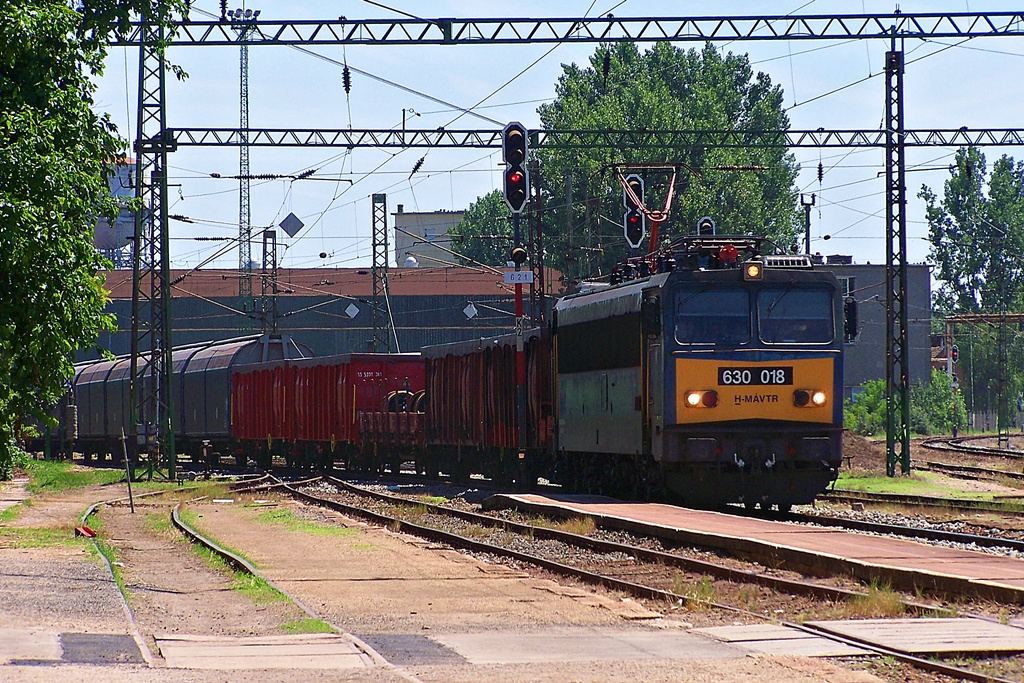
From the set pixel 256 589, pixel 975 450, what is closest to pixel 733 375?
pixel 256 589

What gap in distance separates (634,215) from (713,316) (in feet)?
38.4

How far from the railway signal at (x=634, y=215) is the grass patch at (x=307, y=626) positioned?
63.1 ft

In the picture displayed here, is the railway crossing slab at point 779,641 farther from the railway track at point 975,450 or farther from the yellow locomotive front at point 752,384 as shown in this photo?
the railway track at point 975,450

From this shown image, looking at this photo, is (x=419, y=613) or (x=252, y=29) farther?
(x=252, y=29)

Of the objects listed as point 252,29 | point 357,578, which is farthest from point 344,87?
point 357,578

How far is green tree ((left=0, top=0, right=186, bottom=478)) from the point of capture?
13.9 meters

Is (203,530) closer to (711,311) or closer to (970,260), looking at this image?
(711,311)

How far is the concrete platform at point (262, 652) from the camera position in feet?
27.9

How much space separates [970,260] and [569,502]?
262 feet

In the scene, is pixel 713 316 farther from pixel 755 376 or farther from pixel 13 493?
pixel 13 493

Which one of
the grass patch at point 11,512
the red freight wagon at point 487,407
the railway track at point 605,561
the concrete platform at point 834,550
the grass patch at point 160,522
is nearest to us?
the railway track at point 605,561

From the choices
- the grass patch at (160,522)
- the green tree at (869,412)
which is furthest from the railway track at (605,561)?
the green tree at (869,412)

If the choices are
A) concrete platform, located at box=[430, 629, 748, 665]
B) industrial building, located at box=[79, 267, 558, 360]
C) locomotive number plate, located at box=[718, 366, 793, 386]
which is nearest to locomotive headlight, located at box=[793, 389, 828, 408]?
locomotive number plate, located at box=[718, 366, 793, 386]

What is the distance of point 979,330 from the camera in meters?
92.7
